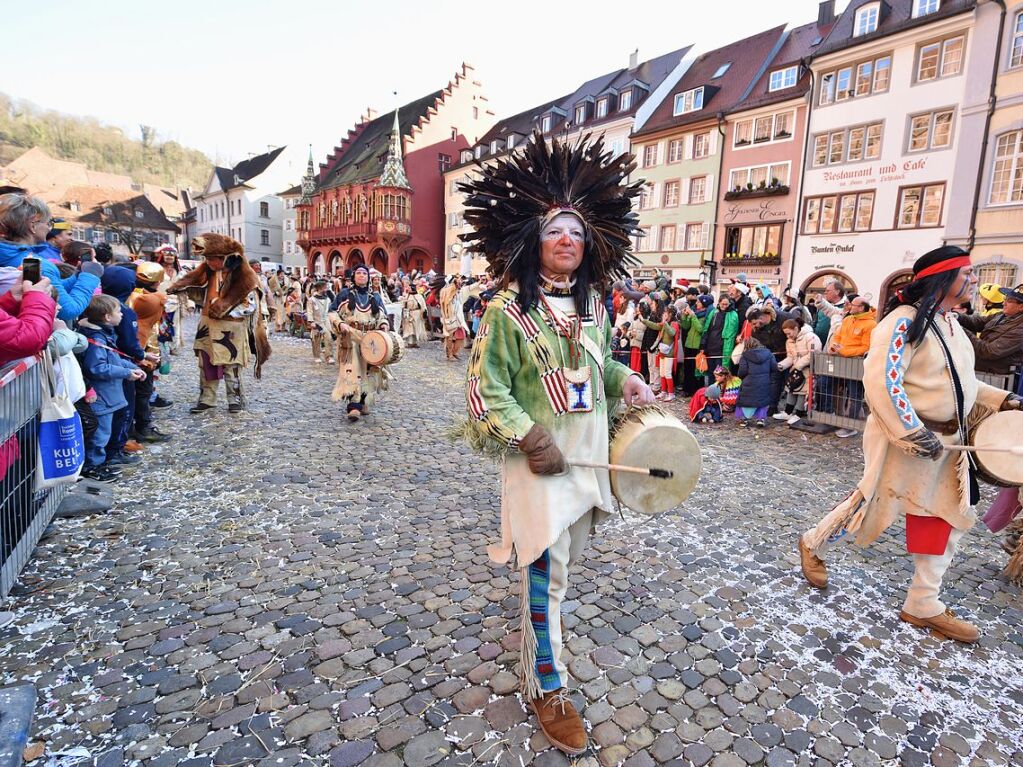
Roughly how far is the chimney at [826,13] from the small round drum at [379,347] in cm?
2936

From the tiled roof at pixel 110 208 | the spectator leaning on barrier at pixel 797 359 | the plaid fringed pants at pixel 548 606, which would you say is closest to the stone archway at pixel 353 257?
the tiled roof at pixel 110 208

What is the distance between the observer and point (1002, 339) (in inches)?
246

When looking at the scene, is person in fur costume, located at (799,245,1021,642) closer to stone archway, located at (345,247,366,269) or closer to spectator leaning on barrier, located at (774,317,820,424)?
spectator leaning on barrier, located at (774,317,820,424)

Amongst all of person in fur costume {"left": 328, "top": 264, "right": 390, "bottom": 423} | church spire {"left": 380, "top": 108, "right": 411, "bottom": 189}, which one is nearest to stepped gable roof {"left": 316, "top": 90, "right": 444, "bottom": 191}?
church spire {"left": 380, "top": 108, "right": 411, "bottom": 189}

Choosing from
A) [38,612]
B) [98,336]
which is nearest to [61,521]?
[38,612]

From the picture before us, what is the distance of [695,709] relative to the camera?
260 centimetres

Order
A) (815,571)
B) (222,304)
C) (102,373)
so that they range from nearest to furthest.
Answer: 1. (815,571)
2. (102,373)
3. (222,304)

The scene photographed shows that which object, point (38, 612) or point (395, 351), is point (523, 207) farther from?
point (395, 351)

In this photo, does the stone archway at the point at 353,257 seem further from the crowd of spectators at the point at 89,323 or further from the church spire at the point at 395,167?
the crowd of spectators at the point at 89,323

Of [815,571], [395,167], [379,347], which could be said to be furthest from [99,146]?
[815,571]

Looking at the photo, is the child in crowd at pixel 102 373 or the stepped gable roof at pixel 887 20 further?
the stepped gable roof at pixel 887 20

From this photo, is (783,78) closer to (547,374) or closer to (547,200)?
(547,200)

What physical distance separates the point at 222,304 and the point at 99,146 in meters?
73.2

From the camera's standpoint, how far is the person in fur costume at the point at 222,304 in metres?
7.20
